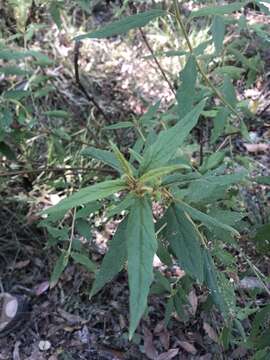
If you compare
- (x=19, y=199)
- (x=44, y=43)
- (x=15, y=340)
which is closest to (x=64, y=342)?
(x=15, y=340)

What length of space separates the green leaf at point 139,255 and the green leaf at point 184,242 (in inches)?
5.6

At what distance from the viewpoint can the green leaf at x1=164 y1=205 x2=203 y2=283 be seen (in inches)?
49.5

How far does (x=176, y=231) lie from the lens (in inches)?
51.6

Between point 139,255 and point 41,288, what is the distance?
1796 mm

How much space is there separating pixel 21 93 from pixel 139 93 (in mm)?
1486

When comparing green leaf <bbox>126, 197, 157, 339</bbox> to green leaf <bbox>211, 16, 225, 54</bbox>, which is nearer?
green leaf <bbox>126, 197, 157, 339</bbox>

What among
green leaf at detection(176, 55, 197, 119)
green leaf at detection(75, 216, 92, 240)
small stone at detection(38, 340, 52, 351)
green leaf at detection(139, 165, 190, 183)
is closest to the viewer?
green leaf at detection(139, 165, 190, 183)

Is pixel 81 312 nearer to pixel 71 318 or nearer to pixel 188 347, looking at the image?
pixel 71 318

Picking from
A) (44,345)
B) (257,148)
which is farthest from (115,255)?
(257,148)

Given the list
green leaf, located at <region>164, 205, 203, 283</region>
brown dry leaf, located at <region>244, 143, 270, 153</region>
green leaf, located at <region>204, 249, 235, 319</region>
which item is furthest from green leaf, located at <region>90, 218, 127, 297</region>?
brown dry leaf, located at <region>244, 143, 270, 153</region>

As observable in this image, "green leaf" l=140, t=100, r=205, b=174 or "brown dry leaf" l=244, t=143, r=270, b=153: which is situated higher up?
"green leaf" l=140, t=100, r=205, b=174

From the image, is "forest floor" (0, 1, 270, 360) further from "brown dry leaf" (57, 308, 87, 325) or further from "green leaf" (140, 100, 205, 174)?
"green leaf" (140, 100, 205, 174)

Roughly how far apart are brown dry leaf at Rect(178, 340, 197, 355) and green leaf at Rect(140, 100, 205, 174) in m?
1.50

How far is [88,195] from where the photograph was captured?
1144mm
